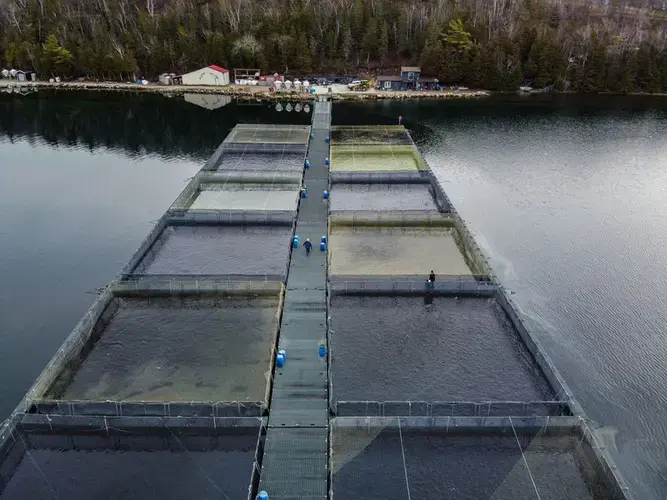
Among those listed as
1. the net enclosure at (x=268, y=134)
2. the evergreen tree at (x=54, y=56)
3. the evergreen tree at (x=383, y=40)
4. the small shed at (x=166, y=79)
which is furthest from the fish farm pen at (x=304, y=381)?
the evergreen tree at (x=54, y=56)

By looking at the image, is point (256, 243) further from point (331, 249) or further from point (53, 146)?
point (53, 146)

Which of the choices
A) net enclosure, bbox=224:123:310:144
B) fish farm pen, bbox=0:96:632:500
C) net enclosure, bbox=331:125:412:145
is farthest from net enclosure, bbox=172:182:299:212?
net enclosure, bbox=331:125:412:145

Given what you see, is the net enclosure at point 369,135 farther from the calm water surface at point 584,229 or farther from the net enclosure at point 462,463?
the net enclosure at point 462,463

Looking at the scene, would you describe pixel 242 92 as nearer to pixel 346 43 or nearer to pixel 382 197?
pixel 346 43

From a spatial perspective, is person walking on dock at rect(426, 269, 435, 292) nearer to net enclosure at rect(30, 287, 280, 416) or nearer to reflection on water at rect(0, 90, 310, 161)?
net enclosure at rect(30, 287, 280, 416)

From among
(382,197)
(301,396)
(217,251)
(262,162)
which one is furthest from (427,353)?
(262,162)

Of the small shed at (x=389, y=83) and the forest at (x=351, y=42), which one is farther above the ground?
the forest at (x=351, y=42)

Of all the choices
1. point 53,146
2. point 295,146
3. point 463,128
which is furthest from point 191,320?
point 463,128
